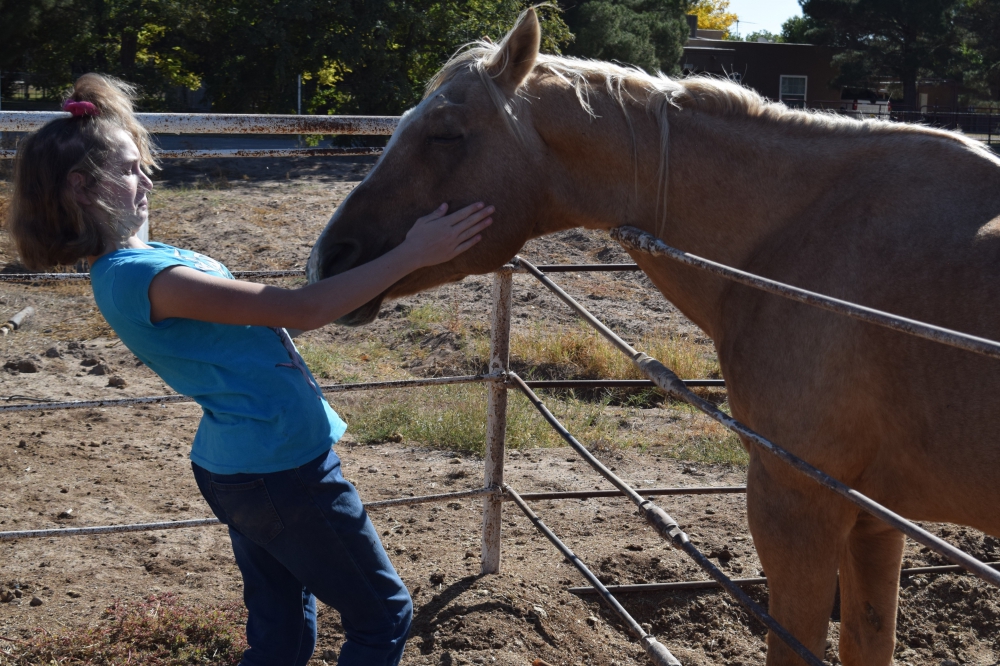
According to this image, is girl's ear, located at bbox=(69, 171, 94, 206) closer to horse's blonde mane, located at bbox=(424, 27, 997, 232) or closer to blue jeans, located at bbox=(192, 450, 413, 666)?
blue jeans, located at bbox=(192, 450, 413, 666)

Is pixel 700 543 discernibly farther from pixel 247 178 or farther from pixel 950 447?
pixel 247 178

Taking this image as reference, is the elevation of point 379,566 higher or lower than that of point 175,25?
lower

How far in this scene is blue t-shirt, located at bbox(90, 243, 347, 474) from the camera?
1835mm

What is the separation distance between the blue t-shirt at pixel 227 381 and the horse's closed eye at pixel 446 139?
0.79m

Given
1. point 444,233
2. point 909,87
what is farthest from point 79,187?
point 909,87

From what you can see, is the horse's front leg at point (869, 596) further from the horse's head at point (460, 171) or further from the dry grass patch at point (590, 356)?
the dry grass patch at point (590, 356)

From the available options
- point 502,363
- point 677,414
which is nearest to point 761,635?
point 502,363

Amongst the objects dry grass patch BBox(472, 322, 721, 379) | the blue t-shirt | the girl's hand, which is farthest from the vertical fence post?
dry grass patch BBox(472, 322, 721, 379)

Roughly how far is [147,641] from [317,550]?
148cm

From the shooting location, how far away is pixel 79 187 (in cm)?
181

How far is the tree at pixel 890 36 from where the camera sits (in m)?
32.3

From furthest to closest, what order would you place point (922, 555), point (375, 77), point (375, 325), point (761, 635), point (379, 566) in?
point (375, 77) → point (375, 325) → point (922, 555) → point (761, 635) → point (379, 566)

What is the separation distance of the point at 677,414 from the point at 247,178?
351 inches

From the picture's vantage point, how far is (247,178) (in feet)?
42.1
